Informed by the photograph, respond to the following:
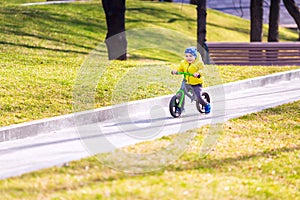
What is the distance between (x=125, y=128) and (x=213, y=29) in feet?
91.4

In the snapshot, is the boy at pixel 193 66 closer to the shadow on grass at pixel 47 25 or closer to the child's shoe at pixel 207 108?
the child's shoe at pixel 207 108

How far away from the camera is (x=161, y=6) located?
A: 132ft

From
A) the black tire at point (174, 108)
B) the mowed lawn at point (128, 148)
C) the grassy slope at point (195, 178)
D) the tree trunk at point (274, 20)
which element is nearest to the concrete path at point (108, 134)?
the black tire at point (174, 108)

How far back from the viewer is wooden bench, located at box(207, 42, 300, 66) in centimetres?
2406

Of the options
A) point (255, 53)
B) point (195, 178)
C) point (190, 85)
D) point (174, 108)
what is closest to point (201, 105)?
point (174, 108)

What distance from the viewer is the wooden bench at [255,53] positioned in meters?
24.1

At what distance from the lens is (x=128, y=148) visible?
9320mm

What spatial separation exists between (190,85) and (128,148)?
3294mm

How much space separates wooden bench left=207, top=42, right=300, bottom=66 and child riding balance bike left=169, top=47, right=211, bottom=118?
36.9 ft

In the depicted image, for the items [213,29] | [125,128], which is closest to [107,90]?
[125,128]

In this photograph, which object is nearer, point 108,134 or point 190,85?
point 108,134

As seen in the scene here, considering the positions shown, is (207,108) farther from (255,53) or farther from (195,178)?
(255,53)

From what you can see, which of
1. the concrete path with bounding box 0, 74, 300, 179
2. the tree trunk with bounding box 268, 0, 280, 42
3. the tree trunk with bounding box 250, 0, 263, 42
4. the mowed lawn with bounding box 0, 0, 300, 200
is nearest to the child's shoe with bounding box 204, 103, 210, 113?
the concrete path with bounding box 0, 74, 300, 179

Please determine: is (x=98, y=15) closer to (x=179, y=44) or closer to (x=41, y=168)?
(x=179, y=44)
